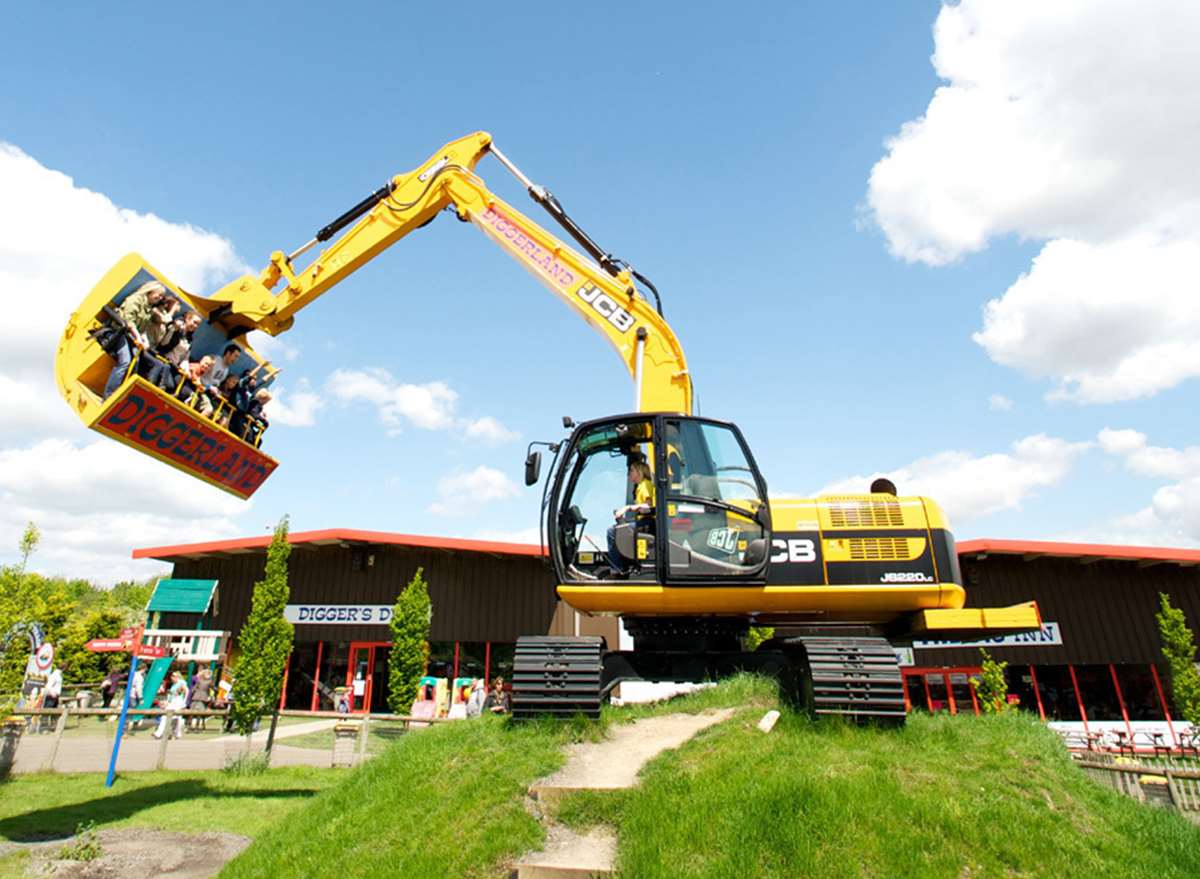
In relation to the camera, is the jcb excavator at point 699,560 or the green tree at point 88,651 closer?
the jcb excavator at point 699,560

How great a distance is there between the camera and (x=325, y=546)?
27078 millimetres

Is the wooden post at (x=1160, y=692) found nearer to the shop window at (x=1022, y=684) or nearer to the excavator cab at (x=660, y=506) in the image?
the shop window at (x=1022, y=684)

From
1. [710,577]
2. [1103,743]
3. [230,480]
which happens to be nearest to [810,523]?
[710,577]

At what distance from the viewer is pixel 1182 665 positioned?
20422 mm

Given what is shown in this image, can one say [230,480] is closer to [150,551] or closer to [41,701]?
[41,701]

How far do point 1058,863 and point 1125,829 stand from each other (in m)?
1.16

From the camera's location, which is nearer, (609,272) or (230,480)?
(230,480)

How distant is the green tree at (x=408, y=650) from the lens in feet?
65.1

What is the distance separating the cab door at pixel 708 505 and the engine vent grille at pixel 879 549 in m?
0.90

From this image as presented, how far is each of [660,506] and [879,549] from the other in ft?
7.30

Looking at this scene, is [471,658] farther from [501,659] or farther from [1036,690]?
[1036,690]

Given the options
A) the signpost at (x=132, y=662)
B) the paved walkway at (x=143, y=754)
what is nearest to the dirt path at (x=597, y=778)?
the signpost at (x=132, y=662)

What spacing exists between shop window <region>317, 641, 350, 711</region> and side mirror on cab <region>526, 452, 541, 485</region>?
22017 millimetres

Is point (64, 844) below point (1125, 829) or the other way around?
below
